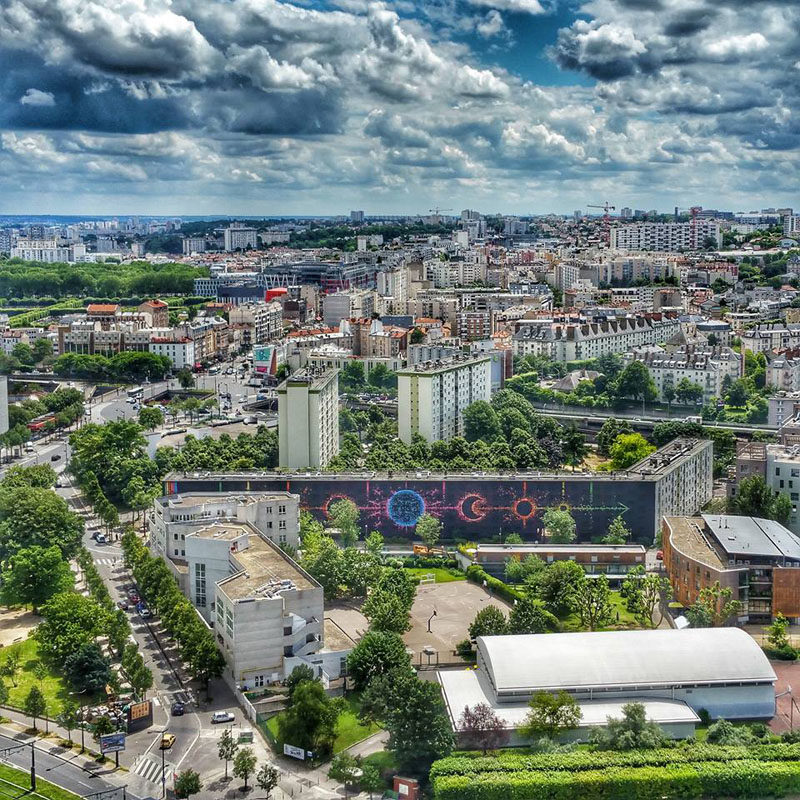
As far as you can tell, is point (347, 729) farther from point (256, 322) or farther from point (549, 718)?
point (256, 322)

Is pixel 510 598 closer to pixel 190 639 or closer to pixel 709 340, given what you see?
pixel 190 639

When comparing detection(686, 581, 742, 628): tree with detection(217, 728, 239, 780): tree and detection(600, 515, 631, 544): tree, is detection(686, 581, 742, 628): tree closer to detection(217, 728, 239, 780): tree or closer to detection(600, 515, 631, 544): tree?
detection(600, 515, 631, 544): tree

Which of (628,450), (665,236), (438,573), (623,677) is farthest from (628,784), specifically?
(665,236)

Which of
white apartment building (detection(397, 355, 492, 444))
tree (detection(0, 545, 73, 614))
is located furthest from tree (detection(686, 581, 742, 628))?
white apartment building (detection(397, 355, 492, 444))

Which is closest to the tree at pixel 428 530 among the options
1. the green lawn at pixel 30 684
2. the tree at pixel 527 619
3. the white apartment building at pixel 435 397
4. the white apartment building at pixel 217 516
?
the white apartment building at pixel 217 516

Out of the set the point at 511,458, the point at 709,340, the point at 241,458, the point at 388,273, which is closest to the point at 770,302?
the point at 709,340

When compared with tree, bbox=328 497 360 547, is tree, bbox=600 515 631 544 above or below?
below
